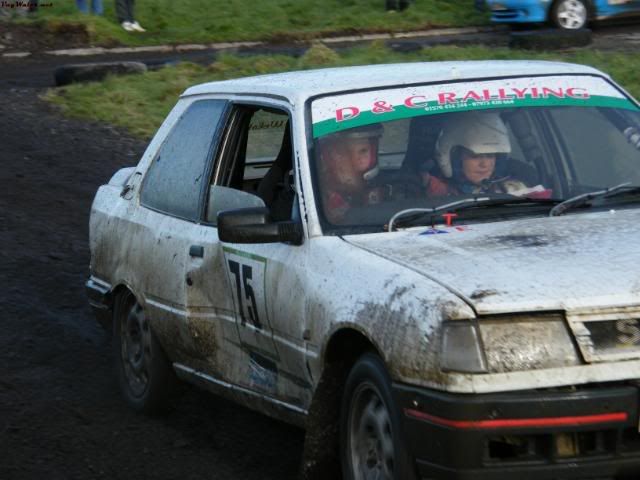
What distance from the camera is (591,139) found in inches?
232

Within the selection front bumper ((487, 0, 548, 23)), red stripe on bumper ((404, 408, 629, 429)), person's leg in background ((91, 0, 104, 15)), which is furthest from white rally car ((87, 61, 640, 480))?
person's leg in background ((91, 0, 104, 15))

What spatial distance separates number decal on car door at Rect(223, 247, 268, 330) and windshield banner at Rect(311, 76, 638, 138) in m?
→ 0.58

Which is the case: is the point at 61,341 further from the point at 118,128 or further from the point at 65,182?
the point at 118,128

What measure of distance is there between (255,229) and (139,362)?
1.98 meters

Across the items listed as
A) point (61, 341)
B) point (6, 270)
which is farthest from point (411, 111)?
point (6, 270)

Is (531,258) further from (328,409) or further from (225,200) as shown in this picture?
(225,200)

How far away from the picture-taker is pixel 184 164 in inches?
266

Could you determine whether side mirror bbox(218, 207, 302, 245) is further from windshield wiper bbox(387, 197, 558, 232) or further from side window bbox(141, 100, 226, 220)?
side window bbox(141, 100, 226, 220)

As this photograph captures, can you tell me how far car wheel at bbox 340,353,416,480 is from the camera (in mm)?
4445

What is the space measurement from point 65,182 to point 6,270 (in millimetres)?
3218

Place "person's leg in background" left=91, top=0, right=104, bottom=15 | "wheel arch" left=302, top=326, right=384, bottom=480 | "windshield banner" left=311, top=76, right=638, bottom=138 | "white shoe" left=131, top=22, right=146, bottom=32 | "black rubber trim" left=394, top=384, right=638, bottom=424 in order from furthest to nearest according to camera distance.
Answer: "person's leg in background" left=91, top=0, right=104, bottom=15 < "white shoe" left=131, top=22, right=146, bottom=32 < "windshield banner" left=311, top=76, right=638, bottom=138 < "wheel arch" left=302, top=326, right=384, bottom=480 < "black rubber trim" left=394, top=384, right=638, bottom=424

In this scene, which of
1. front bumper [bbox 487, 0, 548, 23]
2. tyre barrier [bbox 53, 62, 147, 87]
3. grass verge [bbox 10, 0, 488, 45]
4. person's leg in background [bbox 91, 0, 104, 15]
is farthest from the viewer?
person's leg in background [bbox 91, 0, 104, 15]

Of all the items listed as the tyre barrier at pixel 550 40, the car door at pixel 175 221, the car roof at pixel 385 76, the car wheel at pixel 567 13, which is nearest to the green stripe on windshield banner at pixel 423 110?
the car roof at pixel 385 76

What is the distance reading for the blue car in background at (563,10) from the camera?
23500 mm
